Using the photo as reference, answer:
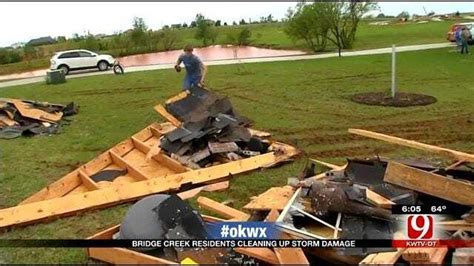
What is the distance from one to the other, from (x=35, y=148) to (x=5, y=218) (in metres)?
3.64

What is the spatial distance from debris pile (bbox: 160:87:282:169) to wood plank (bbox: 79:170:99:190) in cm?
118

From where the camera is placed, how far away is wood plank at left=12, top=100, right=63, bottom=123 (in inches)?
395

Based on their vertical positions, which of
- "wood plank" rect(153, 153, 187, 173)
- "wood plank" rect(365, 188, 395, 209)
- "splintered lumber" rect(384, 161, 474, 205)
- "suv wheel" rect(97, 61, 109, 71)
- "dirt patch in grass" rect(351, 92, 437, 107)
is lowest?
"dirt patch in grass" rect(351, 92, 437, 107)

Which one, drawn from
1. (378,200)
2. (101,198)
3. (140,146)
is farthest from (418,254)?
(140,146)

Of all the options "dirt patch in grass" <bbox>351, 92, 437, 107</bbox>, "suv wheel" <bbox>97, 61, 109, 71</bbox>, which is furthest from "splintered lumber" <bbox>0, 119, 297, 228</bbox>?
"suv wheel" <bbox>97, 61, 109, 71</bbox>

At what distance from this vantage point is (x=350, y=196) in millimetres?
3889

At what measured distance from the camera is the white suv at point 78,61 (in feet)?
73.0

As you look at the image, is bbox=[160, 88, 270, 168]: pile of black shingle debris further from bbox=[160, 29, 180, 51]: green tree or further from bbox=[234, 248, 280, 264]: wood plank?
bbox=[160, 29, 180, 51]: green tree

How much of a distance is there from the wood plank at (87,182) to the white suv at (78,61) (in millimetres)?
17176

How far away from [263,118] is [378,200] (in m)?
5.98

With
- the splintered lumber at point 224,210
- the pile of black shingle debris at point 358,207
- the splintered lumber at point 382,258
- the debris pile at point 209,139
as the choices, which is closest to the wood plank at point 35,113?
the debris pile at point 209,139

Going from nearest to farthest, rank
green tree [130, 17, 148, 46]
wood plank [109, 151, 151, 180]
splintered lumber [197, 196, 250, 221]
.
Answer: splintered lumber [197, 196, 250, 221], wood plank [109, 151, 151, 180], green tree [130, 17, 148, 46]

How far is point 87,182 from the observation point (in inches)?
235

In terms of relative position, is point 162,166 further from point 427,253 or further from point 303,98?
point 303,98
